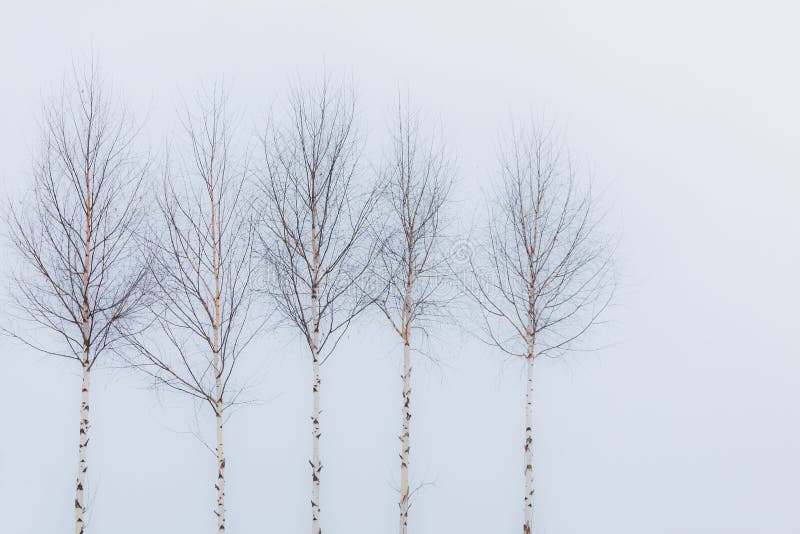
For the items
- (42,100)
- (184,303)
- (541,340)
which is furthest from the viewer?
(42,100)

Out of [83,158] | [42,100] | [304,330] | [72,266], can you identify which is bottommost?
[304,330]

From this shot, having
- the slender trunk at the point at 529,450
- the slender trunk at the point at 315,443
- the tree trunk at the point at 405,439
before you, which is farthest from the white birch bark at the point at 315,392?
the slender trunk at the point at 529,450

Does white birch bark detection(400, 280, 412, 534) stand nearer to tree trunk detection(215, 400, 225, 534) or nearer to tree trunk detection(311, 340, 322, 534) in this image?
tree trunk detection(311, 340, 322, 534)

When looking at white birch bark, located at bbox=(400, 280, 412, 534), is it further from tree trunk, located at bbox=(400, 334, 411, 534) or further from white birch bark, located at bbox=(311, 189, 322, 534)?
white birch bark, located at bbox=(311, 189, 322, 534)

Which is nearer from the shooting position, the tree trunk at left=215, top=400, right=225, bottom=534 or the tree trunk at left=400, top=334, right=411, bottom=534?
the tree trunk at left=215, top=400, right=225, bottom=534

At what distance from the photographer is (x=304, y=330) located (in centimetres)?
1245

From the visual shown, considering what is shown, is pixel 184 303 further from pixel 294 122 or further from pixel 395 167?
pixel 395 167

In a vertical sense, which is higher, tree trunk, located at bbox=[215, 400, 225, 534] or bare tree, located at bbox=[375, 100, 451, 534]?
bare tree, located at bbox=[375, 100, 451, 534]

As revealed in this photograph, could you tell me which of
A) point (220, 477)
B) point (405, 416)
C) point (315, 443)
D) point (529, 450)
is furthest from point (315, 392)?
point (529, 450)

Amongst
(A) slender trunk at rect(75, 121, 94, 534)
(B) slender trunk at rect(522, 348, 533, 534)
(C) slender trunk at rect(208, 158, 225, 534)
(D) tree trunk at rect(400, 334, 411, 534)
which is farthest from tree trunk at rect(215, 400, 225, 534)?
(B) slender trunk at rect(522, 348, 533, 534)

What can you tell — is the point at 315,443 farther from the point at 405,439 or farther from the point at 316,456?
the point at 405,439

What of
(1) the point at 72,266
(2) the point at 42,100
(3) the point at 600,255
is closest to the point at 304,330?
(1) the point at 72,266

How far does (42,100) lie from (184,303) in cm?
684

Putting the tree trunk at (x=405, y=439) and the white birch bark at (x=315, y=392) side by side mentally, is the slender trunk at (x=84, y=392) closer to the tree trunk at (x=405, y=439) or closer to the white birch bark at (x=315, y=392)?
the white birch bark at (x=315, y=392)
